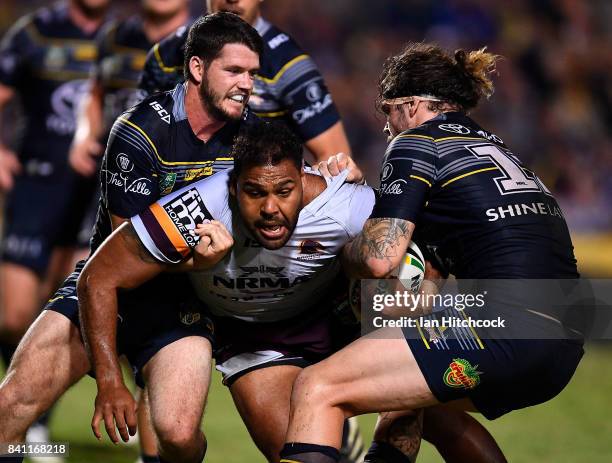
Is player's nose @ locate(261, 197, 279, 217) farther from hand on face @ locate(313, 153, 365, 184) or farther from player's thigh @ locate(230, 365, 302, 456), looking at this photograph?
player's thigh @ locate(230, 365, 302, 456)

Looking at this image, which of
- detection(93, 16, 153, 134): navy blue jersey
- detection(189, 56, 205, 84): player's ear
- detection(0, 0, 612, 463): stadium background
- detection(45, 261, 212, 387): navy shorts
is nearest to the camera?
detection(45, 261, 212, 387): navy shorts

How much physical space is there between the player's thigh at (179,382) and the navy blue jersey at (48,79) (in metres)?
3.60

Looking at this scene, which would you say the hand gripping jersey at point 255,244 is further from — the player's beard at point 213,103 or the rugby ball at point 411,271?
the player's beard at point 213,103

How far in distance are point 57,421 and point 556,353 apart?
4.50 m

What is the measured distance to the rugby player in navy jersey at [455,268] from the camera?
4480mm

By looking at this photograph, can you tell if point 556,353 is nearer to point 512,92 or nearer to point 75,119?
point 75,119

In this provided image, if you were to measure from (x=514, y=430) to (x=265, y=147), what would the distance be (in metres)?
3.89

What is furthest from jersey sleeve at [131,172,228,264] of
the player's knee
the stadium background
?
the stadium background

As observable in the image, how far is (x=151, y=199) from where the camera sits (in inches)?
202

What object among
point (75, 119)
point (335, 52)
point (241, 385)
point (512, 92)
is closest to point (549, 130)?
point (512, 92)

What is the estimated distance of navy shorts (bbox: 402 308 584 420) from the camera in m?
4.48

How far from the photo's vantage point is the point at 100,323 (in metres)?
4.66

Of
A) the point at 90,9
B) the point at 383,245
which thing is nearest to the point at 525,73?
the point at 90,9

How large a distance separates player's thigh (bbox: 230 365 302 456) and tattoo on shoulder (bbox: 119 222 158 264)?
89 centimetres
